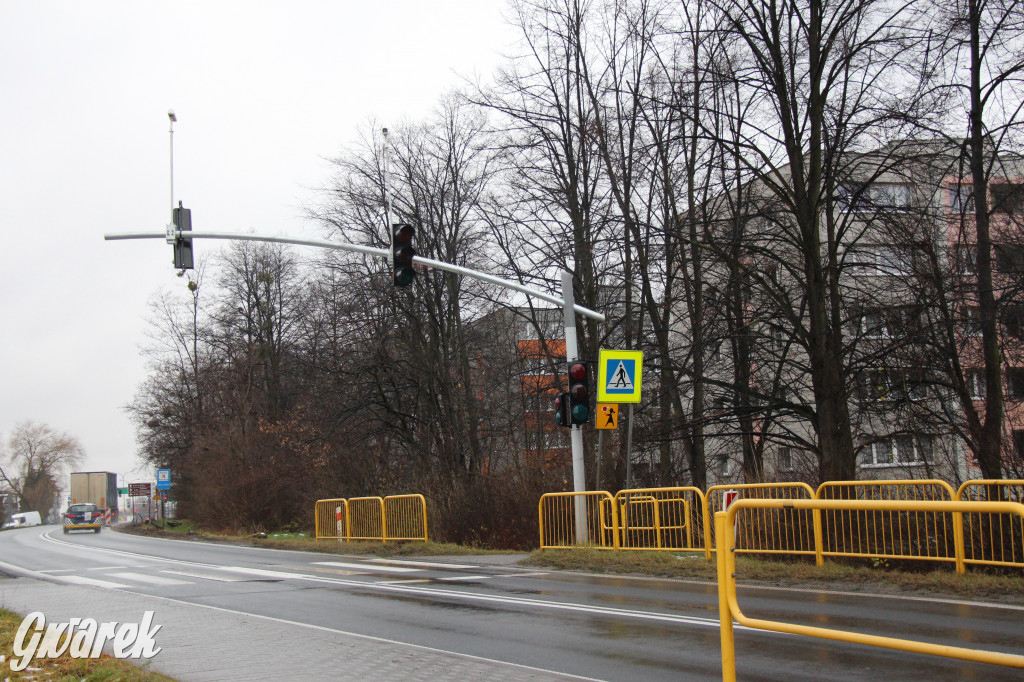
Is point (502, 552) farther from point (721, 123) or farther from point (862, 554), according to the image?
point (721, 123)

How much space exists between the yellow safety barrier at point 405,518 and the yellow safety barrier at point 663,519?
748cm

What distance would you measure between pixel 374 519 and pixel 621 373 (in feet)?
36.1

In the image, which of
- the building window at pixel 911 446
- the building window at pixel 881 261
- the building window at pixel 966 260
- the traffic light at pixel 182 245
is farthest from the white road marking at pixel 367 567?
the building window at pixel 966 260

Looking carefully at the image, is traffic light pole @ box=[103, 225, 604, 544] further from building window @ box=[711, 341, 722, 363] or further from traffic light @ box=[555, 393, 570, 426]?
building window @ box=[711, 341, 722, 363]

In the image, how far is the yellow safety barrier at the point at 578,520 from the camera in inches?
671

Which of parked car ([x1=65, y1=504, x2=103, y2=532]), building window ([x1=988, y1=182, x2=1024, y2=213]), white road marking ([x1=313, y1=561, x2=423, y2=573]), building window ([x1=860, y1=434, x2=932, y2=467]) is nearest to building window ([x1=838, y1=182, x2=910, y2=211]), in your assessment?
building window ([x1=988, y1=182, x2=1024, y2=213])

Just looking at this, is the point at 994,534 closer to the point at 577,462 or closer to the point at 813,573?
the point at 813,573

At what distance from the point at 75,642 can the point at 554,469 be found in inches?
551

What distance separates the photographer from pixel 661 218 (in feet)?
86.6

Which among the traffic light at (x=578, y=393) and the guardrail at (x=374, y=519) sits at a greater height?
the traffic light at (x=578, y=393)

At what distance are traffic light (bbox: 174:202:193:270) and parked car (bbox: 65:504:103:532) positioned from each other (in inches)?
1789

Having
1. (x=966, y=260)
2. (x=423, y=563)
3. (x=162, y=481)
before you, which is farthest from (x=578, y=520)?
(x=162, y=481)

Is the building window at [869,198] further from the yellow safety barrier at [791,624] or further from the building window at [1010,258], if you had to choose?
the yellow safety barrier at [791,624]

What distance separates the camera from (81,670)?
6918 millimetres
